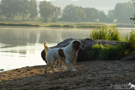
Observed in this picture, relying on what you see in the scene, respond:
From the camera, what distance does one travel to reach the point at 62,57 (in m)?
7.62

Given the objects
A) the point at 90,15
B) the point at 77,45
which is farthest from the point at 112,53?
the point at 90,15

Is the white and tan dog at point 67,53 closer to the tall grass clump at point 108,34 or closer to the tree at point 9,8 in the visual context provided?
the tall grass clump at point 108,34

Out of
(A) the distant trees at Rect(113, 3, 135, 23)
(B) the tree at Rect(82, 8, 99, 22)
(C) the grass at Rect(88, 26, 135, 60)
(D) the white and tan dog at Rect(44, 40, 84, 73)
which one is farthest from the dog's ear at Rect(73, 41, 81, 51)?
(A) the distant trees at Rect(113, 3, 135, 23)

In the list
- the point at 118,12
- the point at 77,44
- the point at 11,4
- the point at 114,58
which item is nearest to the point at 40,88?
the point at 77,44

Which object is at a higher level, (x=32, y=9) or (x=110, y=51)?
(x=32, y=9)

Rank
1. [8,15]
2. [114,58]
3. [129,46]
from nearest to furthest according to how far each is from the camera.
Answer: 1. [114,58]
2. [129,46]
3. [8,15]

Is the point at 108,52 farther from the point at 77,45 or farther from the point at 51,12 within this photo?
the point at 51,12

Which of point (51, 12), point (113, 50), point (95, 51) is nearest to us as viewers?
point (113, 50)

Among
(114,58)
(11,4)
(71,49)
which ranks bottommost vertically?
(114,58)

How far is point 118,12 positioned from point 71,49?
129 metres

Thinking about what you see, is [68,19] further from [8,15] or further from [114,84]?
[114,84]

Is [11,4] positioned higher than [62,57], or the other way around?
[11,4]

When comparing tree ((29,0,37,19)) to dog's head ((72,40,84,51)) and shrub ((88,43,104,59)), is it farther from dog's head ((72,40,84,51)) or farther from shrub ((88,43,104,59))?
dog's head ((72,40,84,51))

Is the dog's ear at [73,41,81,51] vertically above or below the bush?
above
